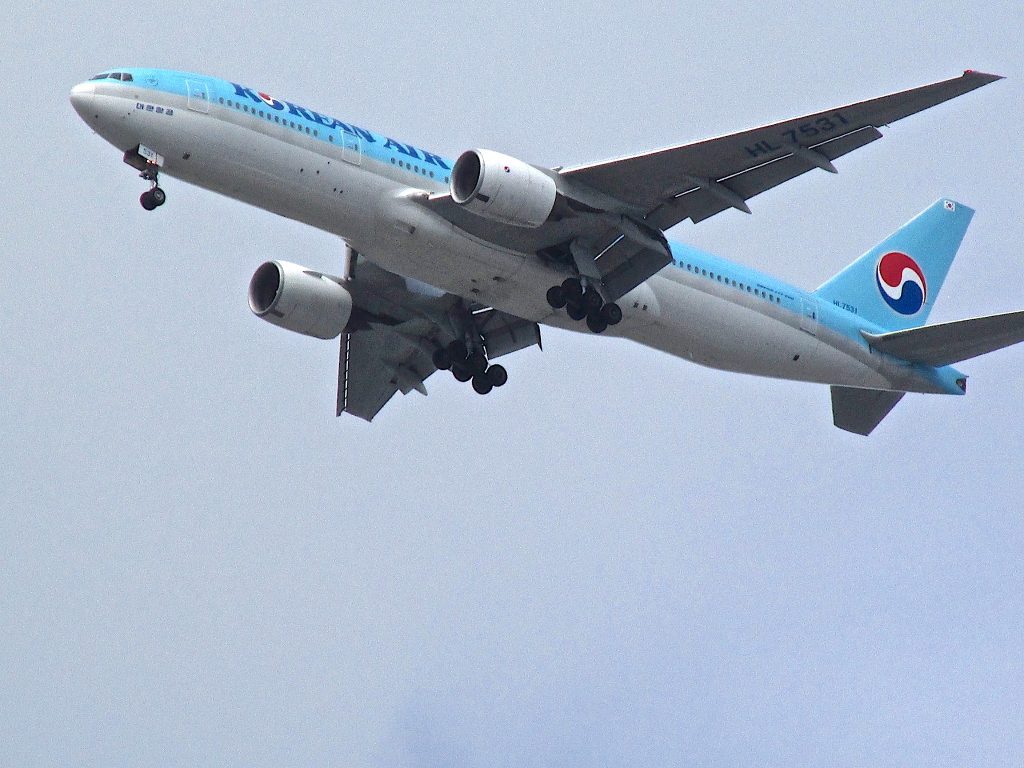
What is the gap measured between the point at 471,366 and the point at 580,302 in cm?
542

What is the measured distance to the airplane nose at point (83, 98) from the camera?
33.0 m

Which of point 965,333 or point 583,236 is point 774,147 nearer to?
point 583,236

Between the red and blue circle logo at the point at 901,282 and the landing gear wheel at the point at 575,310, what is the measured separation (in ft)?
38.1

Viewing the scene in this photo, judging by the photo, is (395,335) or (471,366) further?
(395,335)

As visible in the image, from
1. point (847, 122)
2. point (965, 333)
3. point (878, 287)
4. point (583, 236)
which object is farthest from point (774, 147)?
point (878, 287)

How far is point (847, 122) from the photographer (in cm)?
3362

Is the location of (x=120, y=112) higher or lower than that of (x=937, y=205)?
lower

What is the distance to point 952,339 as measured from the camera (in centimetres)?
4028

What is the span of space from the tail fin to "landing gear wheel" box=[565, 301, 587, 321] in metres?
9.28

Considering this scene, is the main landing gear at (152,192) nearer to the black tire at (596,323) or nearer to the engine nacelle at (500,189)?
the engine nacelle at (500,189)

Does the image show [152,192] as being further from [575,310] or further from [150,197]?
[575,310]

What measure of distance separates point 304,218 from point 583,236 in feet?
20.3

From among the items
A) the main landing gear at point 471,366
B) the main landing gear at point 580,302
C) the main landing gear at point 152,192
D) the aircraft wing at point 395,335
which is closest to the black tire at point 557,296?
the main landing gear at point 580,302

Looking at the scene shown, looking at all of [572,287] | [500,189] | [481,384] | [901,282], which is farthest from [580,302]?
[901,282]
